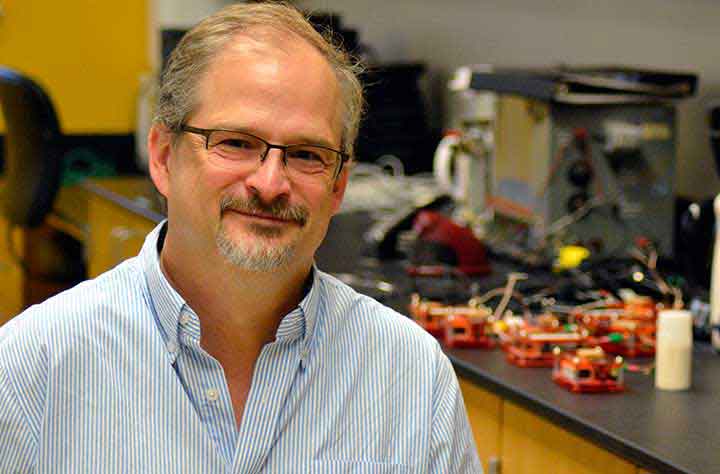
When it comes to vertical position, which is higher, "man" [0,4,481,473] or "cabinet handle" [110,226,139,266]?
"man" [0,4,481,473]

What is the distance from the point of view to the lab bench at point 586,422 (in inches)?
59.9

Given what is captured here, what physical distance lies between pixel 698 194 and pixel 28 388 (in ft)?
6.51

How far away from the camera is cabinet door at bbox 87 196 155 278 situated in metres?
3.75

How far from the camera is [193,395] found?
1296 millimetres

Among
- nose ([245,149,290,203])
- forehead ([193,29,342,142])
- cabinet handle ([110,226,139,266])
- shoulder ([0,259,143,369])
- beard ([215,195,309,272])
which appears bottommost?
cabinet handle ([110,226,139,266])

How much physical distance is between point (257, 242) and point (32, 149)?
9.48 feet

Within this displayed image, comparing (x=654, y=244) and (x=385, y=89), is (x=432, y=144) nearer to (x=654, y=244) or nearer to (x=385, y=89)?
(x=385, y=89)

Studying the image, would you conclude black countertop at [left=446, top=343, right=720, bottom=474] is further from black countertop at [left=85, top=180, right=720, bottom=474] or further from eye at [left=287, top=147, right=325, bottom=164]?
eye at [left=287, top=147, right=325, bottom=164]

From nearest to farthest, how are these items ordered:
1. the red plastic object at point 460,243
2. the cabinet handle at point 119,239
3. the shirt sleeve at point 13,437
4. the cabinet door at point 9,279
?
the shirt sleeve at point 13,437
the red plastic object at point 460,243
the cabinet handle at point 119,239
the cabinet door at point 9,279

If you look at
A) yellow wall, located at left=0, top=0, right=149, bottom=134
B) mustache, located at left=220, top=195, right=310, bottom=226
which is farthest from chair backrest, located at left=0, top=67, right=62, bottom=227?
mustache, located at left=220, top=195, right=310, bottom=226

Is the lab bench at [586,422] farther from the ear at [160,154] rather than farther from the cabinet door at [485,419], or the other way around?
the ear at [160,154]

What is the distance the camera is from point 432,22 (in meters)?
4.56

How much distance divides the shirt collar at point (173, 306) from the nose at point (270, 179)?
148 millimetres

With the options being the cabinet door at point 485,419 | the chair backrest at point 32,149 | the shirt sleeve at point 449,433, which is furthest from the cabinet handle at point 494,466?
the chair backrest at point 32,149
